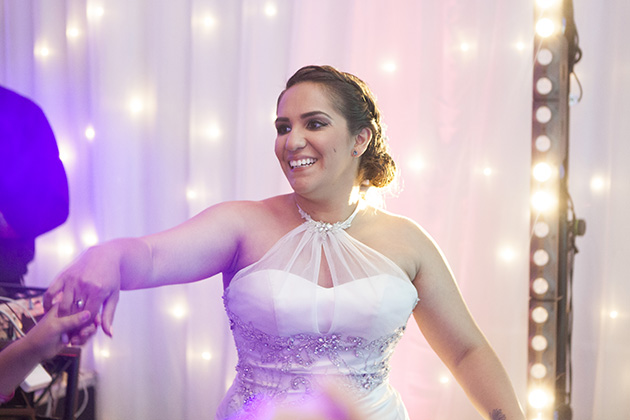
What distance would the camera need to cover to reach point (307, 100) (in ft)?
4.87

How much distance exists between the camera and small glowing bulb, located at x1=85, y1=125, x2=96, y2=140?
2.66 metres

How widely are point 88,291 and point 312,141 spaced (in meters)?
0.74

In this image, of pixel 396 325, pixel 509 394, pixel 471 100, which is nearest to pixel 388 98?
pixel 471 100

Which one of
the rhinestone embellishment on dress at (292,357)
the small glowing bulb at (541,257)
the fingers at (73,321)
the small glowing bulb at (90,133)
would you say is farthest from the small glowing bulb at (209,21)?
the fingers at (73,321)

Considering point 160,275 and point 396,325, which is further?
point 396,325

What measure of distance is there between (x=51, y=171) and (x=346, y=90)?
6.29ft

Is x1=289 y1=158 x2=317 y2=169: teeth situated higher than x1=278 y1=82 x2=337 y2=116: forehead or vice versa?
x1=278 y1=82 x2=337 y2=116: forehead

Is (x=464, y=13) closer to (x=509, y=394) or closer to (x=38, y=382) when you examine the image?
(x=509, y=394)

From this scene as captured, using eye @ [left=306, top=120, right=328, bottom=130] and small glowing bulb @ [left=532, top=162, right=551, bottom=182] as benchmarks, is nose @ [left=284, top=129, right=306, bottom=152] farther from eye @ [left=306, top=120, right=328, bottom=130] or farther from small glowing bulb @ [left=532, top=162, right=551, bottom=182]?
small glowing bulb @ [left=532, top=162, right=551, bottom=182]

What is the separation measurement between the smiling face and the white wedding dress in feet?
0.51

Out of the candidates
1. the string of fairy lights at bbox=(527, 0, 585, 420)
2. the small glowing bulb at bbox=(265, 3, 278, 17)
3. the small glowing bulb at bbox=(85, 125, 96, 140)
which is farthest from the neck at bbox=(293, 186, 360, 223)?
the small glowing bulb at bbox=(85, 125, 96, 140)

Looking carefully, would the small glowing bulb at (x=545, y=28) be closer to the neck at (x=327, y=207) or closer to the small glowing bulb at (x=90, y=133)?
the neck at (x=327, y=207)

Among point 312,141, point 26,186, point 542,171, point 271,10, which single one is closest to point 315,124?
point 312,141

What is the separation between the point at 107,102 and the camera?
262 cm
